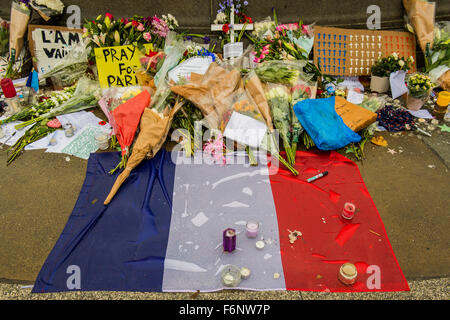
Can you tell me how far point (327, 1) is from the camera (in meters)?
4.86

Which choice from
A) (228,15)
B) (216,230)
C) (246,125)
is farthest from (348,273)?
(228,15)

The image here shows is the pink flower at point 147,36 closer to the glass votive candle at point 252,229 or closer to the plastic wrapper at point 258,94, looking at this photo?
the plastic wrapper at point 258,94

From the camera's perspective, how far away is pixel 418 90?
4043 millimetres

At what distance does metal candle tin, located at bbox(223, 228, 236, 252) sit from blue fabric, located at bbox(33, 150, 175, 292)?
0.51 meters

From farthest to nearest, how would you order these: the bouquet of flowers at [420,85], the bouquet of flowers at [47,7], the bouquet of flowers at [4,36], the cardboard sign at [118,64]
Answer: the bouquet of flowers at [4,36], the bouquet of flowers at [47,7], the cardboard sign at [118,64], the bouquet of flowers at [420,85]

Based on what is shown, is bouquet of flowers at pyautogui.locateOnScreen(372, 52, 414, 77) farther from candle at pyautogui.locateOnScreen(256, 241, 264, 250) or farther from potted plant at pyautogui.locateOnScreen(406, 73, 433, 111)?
candle at pyautogui.locateOnScreen(256, 241, 264, 250)

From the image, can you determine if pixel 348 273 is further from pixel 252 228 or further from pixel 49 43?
pixel 49 43

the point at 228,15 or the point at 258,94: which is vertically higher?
the point at 228,15

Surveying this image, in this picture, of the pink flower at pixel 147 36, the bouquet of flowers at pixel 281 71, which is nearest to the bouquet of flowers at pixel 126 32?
the pink flower at pixel 147 36

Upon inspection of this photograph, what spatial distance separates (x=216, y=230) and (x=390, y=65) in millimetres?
3518

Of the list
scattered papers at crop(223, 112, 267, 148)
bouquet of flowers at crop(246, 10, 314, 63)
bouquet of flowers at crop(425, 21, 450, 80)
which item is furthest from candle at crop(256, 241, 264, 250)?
bouquet of flowers at crop(425, 21, 450, 80)

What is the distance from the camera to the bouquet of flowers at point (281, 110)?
3496 mm

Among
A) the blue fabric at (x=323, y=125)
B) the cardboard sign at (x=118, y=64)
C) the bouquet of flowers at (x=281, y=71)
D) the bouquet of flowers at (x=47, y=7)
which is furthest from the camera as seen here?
the bouquet of flowers at (x=47, y=7)

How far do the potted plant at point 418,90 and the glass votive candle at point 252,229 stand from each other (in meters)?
3.00
